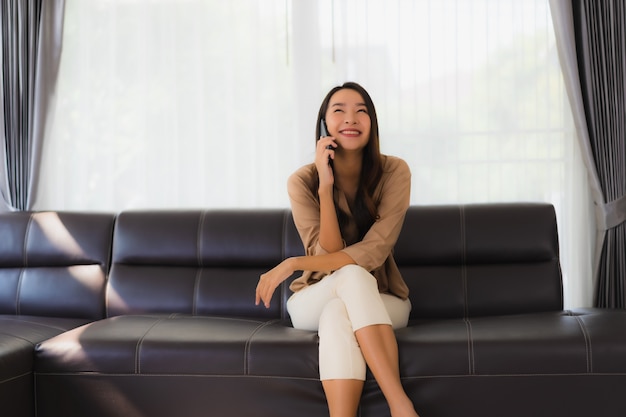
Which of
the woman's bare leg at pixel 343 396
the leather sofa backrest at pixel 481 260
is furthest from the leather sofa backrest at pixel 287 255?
the woman's bare leg at pixel 343 396

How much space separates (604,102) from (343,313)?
1.79 m

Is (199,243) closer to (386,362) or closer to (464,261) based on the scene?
(464,261)

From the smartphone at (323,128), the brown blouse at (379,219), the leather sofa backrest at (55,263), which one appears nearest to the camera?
the brown blouse at (379,219)

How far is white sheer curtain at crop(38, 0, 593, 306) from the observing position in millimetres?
3590

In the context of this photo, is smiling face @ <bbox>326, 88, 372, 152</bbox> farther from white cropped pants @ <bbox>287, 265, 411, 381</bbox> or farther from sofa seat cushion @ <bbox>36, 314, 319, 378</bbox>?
sofa seat cushion @ <bbox>36, 314, 319, 378</bbox>

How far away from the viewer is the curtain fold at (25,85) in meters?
3.91

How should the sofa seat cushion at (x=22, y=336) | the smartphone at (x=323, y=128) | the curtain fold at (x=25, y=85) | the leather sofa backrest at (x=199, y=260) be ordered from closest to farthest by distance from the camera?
1. the sofa seat cushion at (x=22, y=336)
2. the smartphone at (x=323, y=128)
3. the leather sofa backrest at (x=199, y=260)
4. the curtain fold at (x=25, y=85)

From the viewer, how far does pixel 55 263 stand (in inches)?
136

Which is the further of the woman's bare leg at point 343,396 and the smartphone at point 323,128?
the smartphone at point 323,128

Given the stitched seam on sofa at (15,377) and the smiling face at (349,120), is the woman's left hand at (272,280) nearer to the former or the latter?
the smiling face at (349,120)

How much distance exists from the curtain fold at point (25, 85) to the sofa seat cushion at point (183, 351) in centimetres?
146

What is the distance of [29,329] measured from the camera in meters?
2.92

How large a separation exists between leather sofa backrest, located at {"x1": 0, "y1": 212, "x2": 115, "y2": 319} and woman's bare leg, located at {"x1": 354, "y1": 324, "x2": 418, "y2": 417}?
149 cm

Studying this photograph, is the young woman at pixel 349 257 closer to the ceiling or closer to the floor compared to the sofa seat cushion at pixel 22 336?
closer to the ceiling
